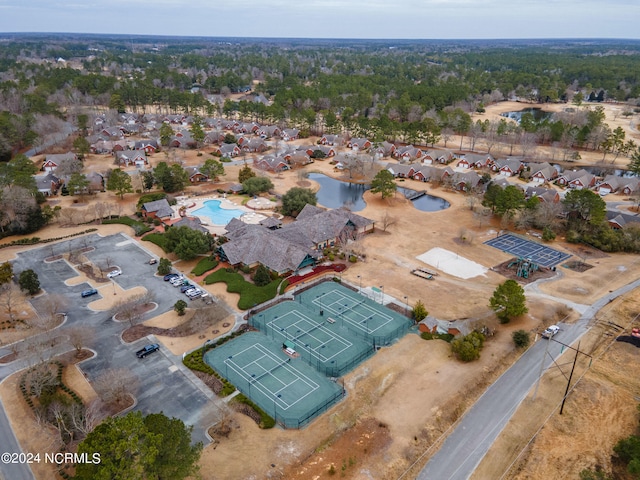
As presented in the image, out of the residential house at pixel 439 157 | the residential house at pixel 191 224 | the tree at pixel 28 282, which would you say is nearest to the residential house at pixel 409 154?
the residential house at pixel 439 157

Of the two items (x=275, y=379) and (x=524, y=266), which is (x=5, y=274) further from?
(x=524, y=266)

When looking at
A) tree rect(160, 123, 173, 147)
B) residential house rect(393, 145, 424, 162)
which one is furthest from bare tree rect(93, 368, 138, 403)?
tree rect(160, 123, 173, 147)

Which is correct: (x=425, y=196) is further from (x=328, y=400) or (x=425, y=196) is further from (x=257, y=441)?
(x=257, y=441)

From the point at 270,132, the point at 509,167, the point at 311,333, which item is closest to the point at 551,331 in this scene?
the point at 311,333

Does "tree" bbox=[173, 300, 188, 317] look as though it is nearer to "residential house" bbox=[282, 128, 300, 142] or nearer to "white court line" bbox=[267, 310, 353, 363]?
"white court line" bbox=[267, 310, 353, 363]

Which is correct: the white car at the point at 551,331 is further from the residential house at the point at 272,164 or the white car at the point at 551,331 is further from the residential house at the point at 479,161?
the residential house at the point at 272,164
